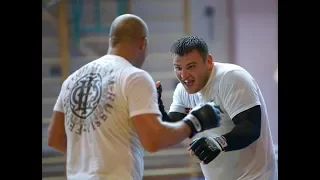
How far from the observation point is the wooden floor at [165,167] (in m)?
4.22

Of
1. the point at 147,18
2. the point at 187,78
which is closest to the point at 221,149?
the point at 187,78

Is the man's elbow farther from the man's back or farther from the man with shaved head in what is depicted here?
the man's back

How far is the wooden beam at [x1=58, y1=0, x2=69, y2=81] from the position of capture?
4242mm

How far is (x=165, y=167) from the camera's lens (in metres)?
4.44

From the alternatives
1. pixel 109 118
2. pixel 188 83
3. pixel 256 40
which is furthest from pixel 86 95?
pixel 256 40

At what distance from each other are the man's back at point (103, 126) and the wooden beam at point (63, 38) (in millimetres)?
2327

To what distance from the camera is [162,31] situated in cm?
448

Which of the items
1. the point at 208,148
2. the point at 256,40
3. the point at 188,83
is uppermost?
the point at 256,40

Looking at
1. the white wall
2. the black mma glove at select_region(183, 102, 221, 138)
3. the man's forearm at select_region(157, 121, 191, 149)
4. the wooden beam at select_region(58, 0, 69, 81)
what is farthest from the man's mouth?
the white wall

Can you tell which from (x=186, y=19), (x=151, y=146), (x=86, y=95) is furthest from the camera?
(x=186, y=19)

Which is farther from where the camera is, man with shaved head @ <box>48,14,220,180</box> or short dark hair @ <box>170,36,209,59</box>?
short dark hair @ <box>170,36,209,59</box>

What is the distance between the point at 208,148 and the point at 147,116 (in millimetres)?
469

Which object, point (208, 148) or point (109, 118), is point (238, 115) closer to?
point (208, 148)

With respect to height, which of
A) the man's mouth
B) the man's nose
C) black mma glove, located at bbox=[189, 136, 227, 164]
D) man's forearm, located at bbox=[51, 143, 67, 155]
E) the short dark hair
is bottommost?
black mma glove, located at bbox=[189, 136, 227, 164]
